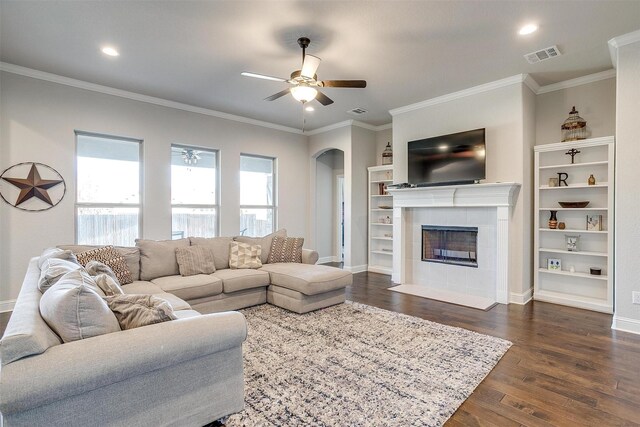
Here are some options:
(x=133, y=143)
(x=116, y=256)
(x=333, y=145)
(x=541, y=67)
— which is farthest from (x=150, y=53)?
(x=541, y=67)

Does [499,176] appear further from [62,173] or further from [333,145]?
[62,173]

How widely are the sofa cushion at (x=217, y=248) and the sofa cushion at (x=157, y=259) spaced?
1.00ft

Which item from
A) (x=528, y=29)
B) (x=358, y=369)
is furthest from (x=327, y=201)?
(x=358, y=369)

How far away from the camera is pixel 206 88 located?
4.70 m

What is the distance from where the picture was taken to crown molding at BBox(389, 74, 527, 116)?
426 cm

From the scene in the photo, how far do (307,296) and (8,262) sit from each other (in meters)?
3.68

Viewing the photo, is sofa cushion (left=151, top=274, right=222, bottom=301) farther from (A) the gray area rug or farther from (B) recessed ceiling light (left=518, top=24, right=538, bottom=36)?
(B) recessed ceiling light (left=518, top=24, right=538, bottom=36)

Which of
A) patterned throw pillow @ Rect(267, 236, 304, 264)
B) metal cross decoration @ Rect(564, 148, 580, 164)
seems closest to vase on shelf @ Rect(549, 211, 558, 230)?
metal cross decoration @ Rect(564, 148, 580, 164)

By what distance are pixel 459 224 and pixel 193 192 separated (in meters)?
4.37

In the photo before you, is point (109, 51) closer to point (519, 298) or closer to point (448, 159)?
point (448, 159)

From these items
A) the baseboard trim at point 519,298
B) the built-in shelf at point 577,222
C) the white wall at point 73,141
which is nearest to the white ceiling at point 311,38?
the white wall at point 73,141

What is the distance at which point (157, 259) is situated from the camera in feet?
12.6

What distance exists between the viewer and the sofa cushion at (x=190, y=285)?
3.44 m

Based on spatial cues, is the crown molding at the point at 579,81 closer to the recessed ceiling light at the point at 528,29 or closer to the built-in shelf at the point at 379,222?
the recessed ceiling light at the point at 528,29
